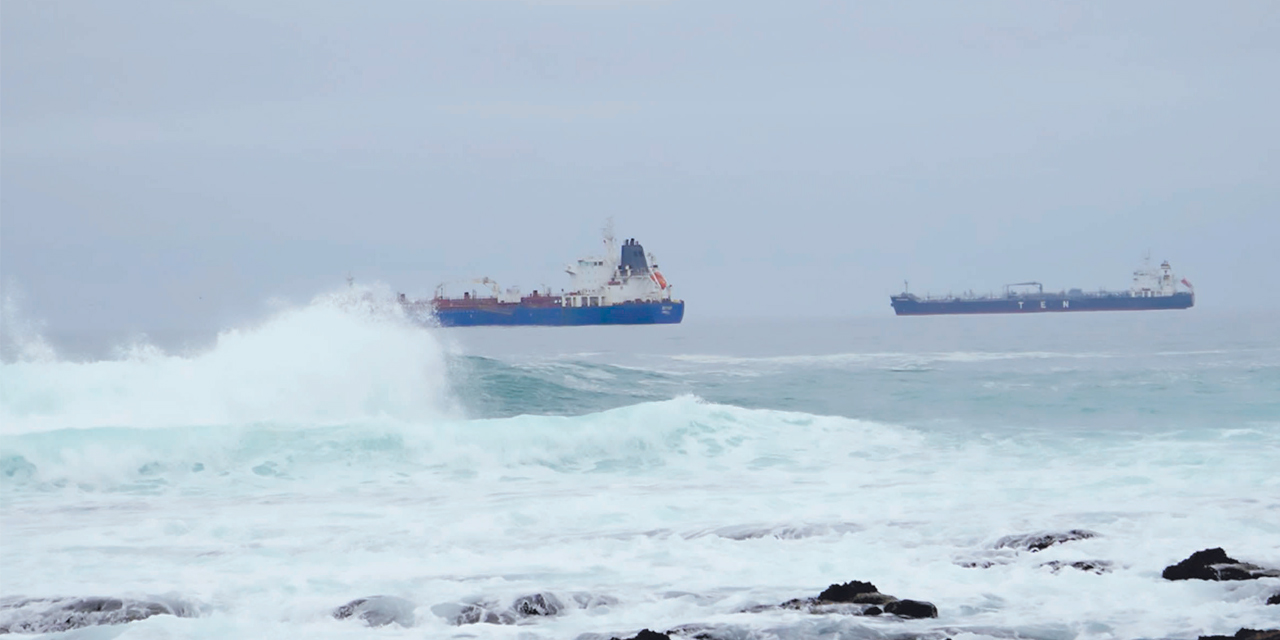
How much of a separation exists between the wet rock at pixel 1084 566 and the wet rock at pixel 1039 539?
0.46 m

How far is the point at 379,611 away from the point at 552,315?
253ft

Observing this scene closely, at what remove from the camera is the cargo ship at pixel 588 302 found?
8338 centimetres

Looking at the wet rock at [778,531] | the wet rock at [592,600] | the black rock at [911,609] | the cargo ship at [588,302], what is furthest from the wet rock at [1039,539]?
the cargo ship at [588,302]

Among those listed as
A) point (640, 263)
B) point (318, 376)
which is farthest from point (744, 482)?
point (640, 263)

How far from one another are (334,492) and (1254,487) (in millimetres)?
9584

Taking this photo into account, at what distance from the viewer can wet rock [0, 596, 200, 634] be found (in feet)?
21.3

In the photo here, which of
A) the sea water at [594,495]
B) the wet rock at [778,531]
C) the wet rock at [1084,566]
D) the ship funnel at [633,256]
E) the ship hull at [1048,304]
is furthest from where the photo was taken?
the ship hull at [1048,304]

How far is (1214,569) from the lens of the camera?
7.23 meters

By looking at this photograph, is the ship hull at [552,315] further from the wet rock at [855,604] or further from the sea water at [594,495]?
the wet rock at [855,604]

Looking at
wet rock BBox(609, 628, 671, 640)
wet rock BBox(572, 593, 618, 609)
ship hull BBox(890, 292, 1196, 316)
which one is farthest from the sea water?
ship hull BBox(890, 292, 1196, 316)

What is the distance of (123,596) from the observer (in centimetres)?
707

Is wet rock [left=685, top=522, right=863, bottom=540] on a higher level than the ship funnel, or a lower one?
lower

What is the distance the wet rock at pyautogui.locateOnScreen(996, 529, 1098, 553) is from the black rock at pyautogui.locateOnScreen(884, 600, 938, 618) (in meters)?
2.01

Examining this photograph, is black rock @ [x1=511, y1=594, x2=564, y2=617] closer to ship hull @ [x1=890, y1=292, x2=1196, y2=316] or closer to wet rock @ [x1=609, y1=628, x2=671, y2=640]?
wet rock @ [x1=609, y1=628, x2=671, y2=640]
